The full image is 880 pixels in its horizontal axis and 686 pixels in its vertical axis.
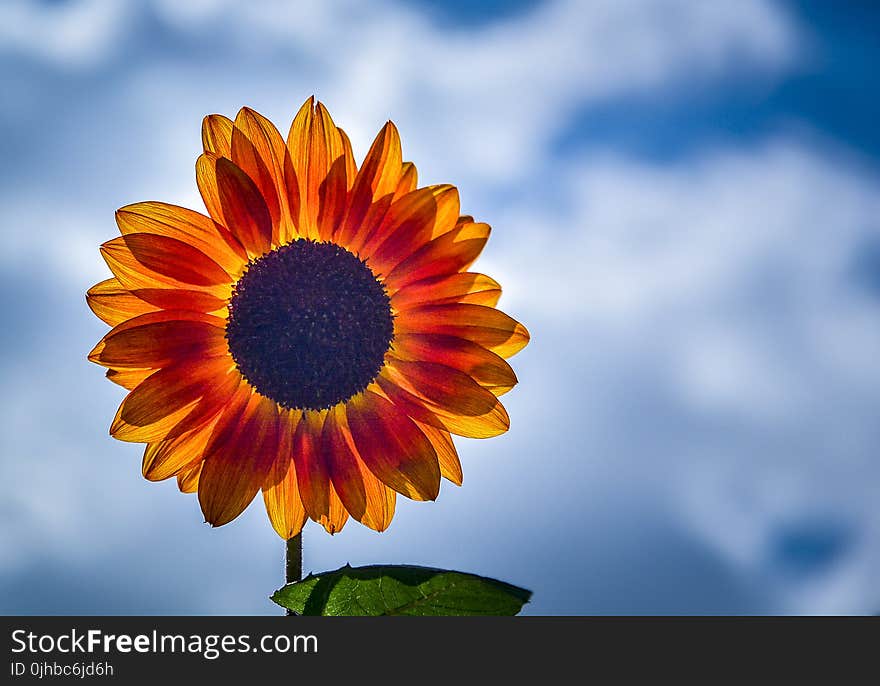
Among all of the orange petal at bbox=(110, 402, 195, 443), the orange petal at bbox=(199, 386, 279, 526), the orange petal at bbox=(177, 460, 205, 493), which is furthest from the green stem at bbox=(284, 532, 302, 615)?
the orange petal at bbox=(110, 402, 195, 443)

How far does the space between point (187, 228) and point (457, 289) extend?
0.69 meters

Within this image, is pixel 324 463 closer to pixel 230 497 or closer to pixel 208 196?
pixel 230 497

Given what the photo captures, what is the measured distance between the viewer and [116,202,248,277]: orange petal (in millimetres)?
2059

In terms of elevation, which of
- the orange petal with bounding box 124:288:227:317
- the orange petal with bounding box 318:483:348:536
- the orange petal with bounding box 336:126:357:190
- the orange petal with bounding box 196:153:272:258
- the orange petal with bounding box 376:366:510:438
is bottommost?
the orange petal with bounding box 318:483:348:536

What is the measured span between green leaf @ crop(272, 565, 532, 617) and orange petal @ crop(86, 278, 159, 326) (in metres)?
0.76

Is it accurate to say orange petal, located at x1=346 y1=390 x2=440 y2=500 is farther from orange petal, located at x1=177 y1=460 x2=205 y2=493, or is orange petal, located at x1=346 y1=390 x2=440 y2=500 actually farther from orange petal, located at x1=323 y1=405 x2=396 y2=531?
orange petal, located at x1=177 y1=460 x2=205 y2=493

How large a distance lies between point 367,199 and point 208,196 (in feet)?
1.29

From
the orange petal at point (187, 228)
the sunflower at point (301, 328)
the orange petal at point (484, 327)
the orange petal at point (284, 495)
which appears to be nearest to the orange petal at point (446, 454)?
the sunflower at point (301, 328)

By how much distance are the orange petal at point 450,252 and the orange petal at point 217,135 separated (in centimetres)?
53

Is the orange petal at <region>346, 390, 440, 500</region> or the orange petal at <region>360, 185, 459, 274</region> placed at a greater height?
the orange petal at <region>360, 185, 459, 274</region>

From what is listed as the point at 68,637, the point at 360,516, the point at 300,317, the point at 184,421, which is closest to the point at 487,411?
the point at 360,516

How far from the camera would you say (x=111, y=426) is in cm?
198

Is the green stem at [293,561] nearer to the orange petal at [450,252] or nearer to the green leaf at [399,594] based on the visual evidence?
the green leaf at [399,594]

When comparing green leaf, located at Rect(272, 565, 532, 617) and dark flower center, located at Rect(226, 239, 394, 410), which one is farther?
dark flower center, located at Rect(226, 239, 394, 410)
